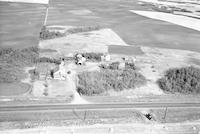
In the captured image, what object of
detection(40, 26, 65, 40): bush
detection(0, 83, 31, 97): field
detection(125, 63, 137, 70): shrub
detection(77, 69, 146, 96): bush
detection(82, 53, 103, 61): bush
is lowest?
detection(0, 83, 31, 97): field

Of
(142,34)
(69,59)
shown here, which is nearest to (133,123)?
(69,59)

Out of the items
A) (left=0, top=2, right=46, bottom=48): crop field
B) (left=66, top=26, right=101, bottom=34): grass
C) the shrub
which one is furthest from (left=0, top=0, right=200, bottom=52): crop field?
the shrub

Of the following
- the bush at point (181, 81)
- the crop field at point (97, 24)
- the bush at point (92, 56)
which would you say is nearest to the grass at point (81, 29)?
the crop field at point (97, 24)

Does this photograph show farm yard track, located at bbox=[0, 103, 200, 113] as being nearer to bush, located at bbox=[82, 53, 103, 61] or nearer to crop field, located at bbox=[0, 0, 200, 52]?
bush, located at bbox=[82, 53, 103, 61]

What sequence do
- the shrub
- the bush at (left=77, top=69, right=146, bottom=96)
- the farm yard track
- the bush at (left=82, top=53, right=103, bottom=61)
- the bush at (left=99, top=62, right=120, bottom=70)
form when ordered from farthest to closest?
the bush at (left=82, top=53, right=103, bottom=61), the shrub, the bush at (left=99, top=62, right=120, bottom=70), the bush at (left=77, top=69, right=146, bottom=96), the farm yard track

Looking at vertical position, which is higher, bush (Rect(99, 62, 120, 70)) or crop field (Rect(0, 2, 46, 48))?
crop field (Rect(0, 2, 46, 48))

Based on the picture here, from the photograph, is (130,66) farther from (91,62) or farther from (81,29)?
(81,29)

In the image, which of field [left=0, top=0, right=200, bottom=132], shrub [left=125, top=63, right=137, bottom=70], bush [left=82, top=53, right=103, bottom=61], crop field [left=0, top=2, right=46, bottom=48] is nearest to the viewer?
field [left=0, top=0, right=200, bottom=132]

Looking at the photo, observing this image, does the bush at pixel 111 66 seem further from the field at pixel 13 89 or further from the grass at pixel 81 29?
the grass at pixel 81 29

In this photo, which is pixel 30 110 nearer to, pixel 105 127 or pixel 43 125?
pixel 43 125
